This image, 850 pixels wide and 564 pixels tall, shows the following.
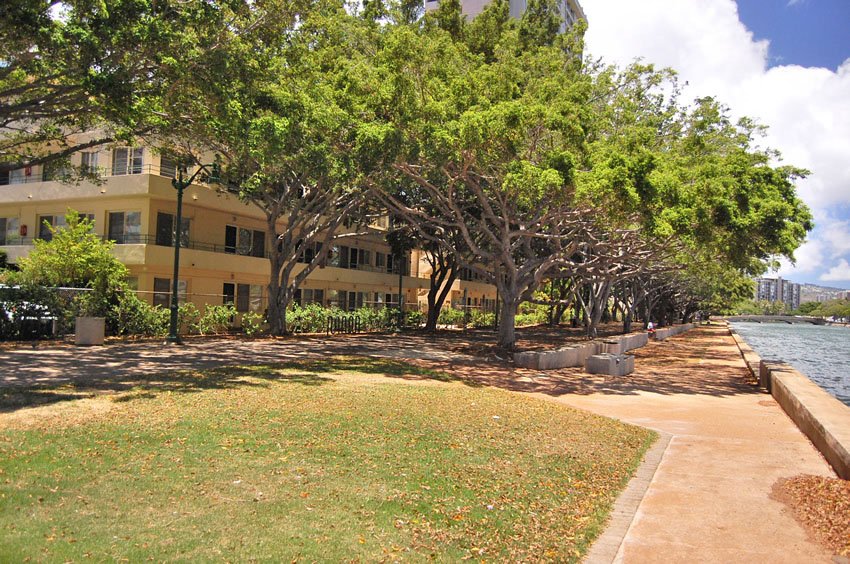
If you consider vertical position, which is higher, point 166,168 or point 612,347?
point 166,168

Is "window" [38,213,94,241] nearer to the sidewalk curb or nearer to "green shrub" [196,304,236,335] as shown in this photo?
"green shrub" [196,304,236,335]

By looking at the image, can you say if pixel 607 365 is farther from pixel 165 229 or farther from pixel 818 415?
pixel 165 229

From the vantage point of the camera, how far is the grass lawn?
521cm

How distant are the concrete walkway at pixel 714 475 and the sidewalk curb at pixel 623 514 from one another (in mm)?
53

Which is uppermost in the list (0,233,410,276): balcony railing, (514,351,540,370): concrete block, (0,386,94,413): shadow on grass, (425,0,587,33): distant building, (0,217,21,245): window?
(425,0,587,33): distant building

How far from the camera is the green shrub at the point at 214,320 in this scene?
84.9ft

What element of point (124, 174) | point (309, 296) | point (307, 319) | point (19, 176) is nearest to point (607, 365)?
point (307, 319)

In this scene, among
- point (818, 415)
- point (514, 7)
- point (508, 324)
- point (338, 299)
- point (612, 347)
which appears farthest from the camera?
point (514, 7)

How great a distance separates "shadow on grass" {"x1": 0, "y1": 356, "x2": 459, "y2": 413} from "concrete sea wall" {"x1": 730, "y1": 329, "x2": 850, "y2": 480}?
7.76 metres

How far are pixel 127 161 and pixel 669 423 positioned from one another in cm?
2648

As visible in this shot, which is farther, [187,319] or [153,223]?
[153,223]

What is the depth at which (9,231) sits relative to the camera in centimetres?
3288

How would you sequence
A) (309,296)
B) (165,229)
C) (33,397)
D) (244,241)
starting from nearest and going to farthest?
1. (33,397)
2. (165,229)
3. (244,241)
4. (309,296)

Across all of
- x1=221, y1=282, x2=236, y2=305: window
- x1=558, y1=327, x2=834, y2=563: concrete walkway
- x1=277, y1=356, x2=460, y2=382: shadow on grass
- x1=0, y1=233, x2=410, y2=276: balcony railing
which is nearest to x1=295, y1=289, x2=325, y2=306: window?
x1=0, y1=233, x2=410, y2=276: balcony railing
